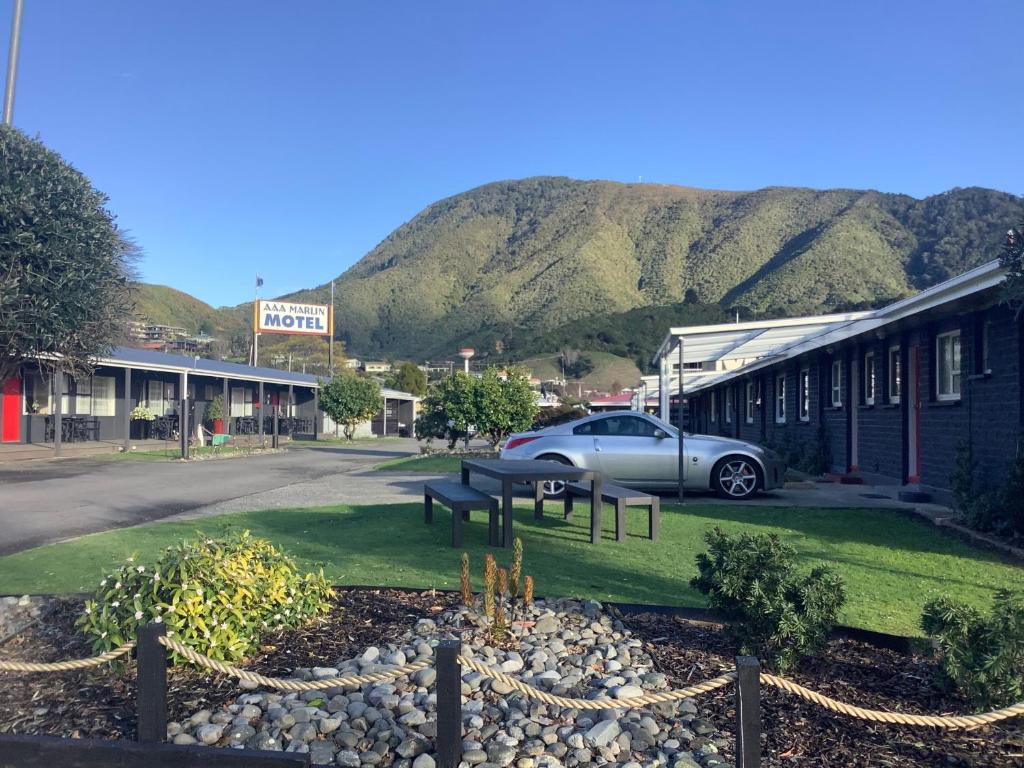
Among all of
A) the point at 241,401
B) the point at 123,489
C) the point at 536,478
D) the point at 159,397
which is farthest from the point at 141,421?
the point at 536,478

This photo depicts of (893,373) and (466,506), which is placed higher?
(893,373)

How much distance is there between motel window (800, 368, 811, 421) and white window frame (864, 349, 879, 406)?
10.9ft

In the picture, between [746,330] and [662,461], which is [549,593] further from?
[746,330]

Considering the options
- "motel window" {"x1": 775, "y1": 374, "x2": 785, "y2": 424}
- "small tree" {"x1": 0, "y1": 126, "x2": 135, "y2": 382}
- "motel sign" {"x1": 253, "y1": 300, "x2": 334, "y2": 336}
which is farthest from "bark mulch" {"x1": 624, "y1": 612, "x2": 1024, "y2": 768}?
"motel sign" {"x1": 253, "y1": 300, "x2": 334, "y2": 336}

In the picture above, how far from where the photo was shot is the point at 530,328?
107875 millimetres

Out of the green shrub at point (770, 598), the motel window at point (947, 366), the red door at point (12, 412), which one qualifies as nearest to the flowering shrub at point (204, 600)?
the green shrub at point (770, 598)

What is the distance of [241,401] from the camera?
148 ft

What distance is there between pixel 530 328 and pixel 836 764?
344ft

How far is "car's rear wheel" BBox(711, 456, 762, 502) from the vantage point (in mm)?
12148

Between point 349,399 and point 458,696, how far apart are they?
38273 millimetres

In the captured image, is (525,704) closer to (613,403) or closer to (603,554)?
(603,554)

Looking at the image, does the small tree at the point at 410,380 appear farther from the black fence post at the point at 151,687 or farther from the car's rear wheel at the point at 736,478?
the black fence post at the point at 151,687

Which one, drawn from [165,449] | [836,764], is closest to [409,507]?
[836,764]

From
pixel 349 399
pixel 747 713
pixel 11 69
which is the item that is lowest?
pixel 747 713
